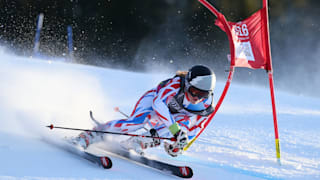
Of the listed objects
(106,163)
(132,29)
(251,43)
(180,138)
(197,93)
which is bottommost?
(106,163)

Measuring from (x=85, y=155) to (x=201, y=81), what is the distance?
42.7 inches

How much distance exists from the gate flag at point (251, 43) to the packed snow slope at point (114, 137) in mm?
943

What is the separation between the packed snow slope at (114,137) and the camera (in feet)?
8.34

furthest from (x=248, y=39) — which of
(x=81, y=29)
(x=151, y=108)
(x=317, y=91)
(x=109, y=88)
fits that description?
(x=81, y=29)

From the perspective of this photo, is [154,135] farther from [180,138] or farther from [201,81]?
[201,81]

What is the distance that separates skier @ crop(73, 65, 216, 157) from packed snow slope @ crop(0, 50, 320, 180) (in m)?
0.21

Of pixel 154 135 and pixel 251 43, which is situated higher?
pixel 251 43

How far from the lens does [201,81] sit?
261 centimetres

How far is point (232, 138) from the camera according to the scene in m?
4.29

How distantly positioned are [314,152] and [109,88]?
469 cm

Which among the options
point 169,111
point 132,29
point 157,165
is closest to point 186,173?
point 157,165

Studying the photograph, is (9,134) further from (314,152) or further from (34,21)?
(34,21)

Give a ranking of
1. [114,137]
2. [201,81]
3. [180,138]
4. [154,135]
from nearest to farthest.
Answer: [180,138] → [201,81] → [154,135] → [114,137]

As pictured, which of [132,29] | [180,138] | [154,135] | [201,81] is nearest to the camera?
[180,138]
